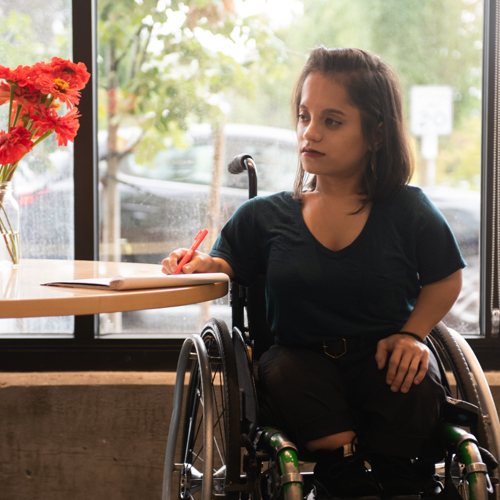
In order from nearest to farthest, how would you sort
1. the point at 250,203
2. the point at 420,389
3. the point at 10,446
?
1. the point at 420,389
2. the point at 250,203
3. the point at 10,446

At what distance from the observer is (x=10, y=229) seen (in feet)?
3.82

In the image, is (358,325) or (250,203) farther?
(250,203)

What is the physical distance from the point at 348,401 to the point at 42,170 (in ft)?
4.39

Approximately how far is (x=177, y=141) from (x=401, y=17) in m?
0.85

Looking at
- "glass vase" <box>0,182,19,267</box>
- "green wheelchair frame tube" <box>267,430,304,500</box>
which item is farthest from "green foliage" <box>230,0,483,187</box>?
"green wheelchair frame tube" <box>267,430,304,500</box>

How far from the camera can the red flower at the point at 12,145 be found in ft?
3.44

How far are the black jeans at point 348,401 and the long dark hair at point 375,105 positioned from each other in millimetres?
349

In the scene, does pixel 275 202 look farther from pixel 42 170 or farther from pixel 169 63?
pixel 42 170

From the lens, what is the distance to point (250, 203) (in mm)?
1187

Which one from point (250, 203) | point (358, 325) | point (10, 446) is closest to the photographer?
point (358, 325)

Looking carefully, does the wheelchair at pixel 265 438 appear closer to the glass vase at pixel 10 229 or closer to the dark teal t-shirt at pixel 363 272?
the dark teal t-shirt at pixel 363 272

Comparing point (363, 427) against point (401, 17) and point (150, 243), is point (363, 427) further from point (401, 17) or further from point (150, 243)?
point (401, 17)

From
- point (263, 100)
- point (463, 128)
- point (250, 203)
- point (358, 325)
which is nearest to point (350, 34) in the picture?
point (263, 100)

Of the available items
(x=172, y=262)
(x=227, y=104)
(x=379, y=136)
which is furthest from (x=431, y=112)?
(x=172, y=262)
